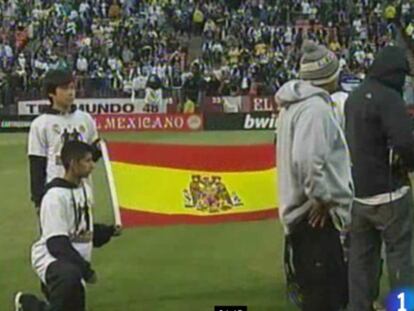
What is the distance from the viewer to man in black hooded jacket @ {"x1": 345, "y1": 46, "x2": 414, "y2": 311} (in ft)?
23.3

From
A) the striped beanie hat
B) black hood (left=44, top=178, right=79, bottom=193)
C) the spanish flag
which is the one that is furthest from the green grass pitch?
the striped beanie hat

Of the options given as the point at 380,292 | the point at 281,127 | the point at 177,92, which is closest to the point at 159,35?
the point at 177,92

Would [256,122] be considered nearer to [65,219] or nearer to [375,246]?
[375,246]

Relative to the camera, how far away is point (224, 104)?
34281mm

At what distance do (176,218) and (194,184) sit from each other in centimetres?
48

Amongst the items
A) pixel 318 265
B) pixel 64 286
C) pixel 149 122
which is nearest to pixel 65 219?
pixel 64 286

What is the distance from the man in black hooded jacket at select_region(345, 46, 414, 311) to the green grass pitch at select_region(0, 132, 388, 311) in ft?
4.00

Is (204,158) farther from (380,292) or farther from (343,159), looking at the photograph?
(343,159)

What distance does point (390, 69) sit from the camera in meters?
7.18

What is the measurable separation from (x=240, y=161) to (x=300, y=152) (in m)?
6.15

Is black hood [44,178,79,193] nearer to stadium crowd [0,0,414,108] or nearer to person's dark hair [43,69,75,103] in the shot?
person's dark hair [43,69,75,103]

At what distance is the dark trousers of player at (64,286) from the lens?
676 cm

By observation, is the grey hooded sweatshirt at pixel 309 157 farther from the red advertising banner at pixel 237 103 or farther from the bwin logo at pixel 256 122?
the red advertising banner at pixel 237 103

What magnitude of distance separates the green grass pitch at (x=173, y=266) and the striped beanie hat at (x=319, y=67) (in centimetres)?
301
